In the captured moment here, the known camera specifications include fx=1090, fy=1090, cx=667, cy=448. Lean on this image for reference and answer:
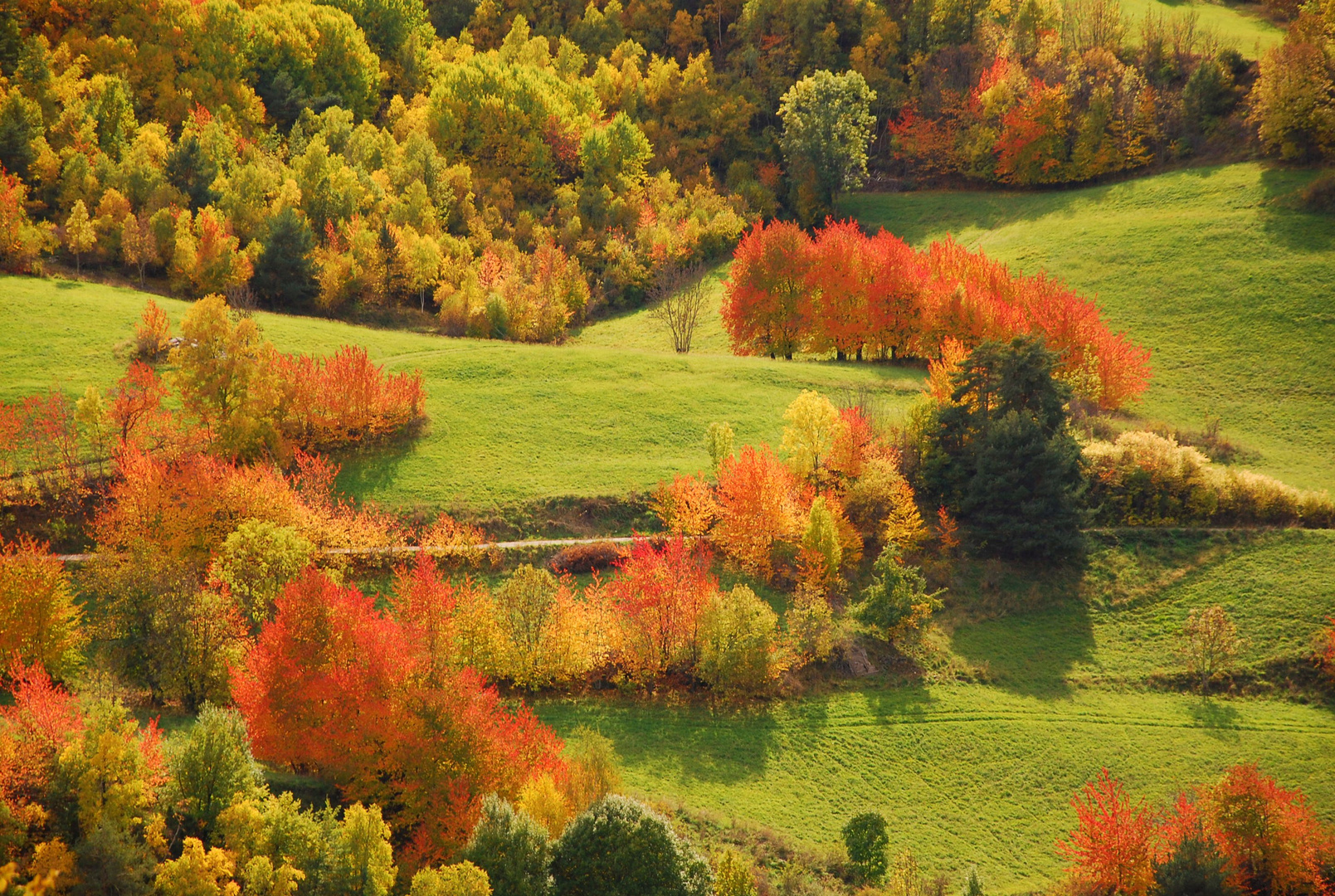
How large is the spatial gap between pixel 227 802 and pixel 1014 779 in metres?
32.0

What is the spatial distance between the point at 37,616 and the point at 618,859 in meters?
27.1

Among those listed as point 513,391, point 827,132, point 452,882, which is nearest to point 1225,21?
point 827,132

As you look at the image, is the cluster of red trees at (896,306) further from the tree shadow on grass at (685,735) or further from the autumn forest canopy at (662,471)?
the tree shadow on grass at (685,735)

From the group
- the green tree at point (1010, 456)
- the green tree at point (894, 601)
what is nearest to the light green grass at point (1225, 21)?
the green tree at point (1010, 456)

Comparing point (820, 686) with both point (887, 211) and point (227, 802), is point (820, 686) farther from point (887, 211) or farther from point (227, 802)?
point (887, 211)

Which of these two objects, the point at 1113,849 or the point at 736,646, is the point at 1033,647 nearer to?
the point at 1113,849

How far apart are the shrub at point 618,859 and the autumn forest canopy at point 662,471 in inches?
6.3

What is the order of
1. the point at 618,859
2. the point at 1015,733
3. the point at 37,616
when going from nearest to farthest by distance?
the point at 618,859 → the point at 37,616 → the point at 1015,733

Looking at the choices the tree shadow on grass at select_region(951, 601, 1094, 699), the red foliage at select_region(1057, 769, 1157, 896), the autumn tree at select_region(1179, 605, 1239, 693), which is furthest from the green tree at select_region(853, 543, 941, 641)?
the red foliage at select_region(1057, 769, 1157, 896)

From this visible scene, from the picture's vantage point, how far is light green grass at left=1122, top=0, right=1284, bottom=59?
10556cm

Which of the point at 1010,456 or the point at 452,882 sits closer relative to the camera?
the point at 452,882

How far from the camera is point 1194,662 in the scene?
53.2 m

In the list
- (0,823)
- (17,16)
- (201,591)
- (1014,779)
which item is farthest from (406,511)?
(17,16)

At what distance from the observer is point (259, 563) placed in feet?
166
